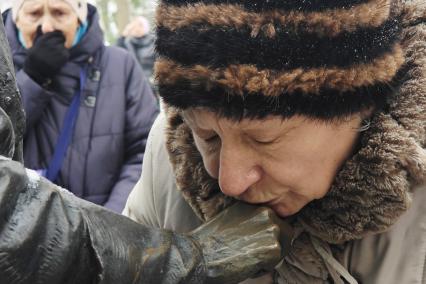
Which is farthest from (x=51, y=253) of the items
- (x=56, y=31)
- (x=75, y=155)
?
(x=56, y=31)

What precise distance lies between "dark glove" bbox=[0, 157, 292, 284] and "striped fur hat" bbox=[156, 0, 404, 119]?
0.24 meters

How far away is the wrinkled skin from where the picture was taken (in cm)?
95

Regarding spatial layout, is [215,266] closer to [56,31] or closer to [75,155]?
[75,155]

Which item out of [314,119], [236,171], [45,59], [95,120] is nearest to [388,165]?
[314,119]

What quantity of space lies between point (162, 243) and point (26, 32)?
6.18 ft

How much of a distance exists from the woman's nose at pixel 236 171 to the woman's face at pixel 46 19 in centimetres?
167

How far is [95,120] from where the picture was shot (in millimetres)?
2717

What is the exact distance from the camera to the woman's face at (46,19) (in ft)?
9.20

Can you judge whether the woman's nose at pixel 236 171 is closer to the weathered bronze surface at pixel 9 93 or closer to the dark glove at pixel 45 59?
the weathered bronze surface at pixel 9 93

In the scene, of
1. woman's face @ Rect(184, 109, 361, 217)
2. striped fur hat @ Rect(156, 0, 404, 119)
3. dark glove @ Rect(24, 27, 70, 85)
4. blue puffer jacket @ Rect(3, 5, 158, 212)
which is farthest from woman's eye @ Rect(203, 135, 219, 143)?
dark glove @ Rect(24, 27, 70, 85)

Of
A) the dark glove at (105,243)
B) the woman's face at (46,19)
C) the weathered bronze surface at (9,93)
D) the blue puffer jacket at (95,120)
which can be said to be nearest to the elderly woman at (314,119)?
the dark glove at (105,243)

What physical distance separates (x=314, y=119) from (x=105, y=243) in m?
0.47

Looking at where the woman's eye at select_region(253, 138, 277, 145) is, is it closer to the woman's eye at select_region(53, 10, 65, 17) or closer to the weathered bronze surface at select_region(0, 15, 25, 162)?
the weathered bronze surface at select_region(0, 15, 25, 162)

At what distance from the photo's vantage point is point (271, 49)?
1.23 meters
